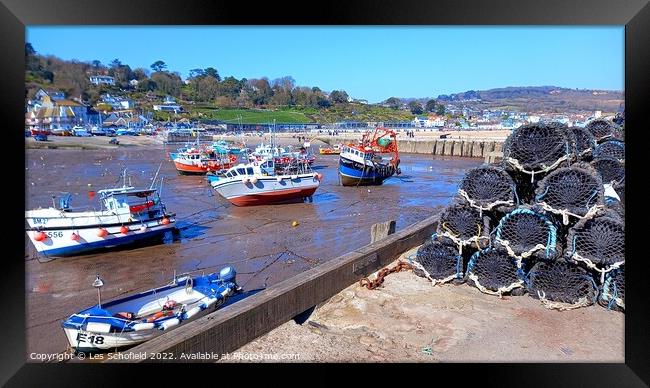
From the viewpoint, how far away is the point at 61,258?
408 inches

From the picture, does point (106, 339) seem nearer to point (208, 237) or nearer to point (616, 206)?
point (616, 206)

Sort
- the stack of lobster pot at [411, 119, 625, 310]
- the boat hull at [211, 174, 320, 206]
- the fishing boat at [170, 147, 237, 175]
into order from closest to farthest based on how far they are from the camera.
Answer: the stack of lobster pot at [411, 119, 625, 310], the boat hull at [211, 174, 320, 206], the fishing boat at [170, 147, 237, 175]

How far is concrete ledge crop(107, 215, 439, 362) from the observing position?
3393 mm

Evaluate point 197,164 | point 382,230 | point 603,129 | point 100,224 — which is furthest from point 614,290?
point 197,164

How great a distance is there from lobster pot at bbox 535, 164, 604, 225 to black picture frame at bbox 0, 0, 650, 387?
2.35 feet

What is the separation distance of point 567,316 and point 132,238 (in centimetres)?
997

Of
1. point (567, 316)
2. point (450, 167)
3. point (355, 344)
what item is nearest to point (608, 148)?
point (567, 316)

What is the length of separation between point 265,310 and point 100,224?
824cm

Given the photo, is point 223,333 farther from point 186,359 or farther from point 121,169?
point 121,169

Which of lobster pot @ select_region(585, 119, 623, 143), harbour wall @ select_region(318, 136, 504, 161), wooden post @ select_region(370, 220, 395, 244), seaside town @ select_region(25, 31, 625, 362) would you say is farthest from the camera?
harbour wall @ select_region(318, 136, 504, 161)

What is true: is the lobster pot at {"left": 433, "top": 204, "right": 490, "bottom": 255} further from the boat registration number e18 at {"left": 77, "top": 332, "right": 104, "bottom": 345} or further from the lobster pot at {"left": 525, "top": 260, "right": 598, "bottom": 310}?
the boat registration number e18 at {"left": 77, "top": 332, "right": 104, "bottom": 345}

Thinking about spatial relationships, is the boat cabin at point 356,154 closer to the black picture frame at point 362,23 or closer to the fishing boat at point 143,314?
the fishing boat at point 143,314

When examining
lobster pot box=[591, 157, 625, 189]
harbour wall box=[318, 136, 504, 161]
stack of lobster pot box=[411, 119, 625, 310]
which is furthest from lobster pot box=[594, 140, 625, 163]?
harbour wall box=[318, 136, 504, 161]

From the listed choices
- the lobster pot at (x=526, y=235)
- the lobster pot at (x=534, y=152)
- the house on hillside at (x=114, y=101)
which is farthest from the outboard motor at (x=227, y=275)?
the house on hillside at (x=114, y=101)
